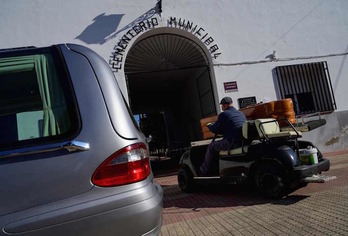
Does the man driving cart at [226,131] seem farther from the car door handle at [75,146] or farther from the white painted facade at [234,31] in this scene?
the car door handle at [75,146]

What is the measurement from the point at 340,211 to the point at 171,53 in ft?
27.2

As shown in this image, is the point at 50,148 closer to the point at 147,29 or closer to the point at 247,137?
the point at 247,137

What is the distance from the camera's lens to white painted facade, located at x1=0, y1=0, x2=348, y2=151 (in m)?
7.76

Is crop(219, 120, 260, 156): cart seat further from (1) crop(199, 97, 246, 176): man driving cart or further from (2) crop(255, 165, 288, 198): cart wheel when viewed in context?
(2) crop(255, 165, 288, 198): cart wheel

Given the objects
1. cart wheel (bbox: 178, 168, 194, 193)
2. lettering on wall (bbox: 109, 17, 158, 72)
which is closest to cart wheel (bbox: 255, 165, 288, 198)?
cart wheel (bbox: 178, 168, 194, 193)

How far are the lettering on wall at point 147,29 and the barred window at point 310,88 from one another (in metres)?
2.74

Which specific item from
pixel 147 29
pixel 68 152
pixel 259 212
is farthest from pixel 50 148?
pixel 147 29

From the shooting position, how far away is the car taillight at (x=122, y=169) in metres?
1.66

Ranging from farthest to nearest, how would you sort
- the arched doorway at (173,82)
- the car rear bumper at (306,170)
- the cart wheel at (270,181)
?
the arched doorway at (173,82), the cart wheel at (270,181), the car rear bumper at (306,170)

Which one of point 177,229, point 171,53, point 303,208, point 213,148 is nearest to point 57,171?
point 177,229

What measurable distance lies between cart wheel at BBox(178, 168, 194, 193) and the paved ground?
237 mm

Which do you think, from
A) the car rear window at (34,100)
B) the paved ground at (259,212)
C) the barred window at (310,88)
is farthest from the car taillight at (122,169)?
the barred window at (310,88)

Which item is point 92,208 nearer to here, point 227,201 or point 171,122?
point 227,201

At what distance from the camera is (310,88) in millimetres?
9328
